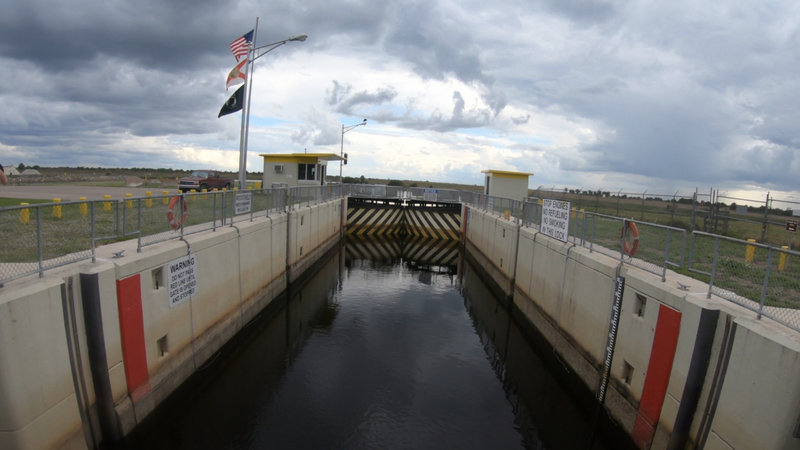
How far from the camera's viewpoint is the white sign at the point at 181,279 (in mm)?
8688

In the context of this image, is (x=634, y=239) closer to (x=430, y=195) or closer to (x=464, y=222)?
(x=464, y=222)

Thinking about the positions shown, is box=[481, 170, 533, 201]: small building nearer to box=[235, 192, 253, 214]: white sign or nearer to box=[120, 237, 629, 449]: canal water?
box=[120, 237, 629, 449]: canal water

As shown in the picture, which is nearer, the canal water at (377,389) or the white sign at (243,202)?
the canal water at (377,389)

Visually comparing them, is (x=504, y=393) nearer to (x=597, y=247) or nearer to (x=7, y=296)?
(x=597, y=247)

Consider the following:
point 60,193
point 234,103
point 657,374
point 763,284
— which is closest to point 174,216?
point 657,374

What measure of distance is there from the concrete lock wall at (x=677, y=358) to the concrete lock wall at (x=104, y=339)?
26.3 ft

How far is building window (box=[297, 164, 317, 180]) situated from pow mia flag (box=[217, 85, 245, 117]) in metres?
10.7

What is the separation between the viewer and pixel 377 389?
984 cm

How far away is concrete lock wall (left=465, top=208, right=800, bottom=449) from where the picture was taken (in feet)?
16.9

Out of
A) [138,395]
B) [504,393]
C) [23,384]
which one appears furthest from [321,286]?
[23,384]

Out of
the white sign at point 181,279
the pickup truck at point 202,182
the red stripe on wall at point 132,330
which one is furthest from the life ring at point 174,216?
the pickup truck at point 202,182

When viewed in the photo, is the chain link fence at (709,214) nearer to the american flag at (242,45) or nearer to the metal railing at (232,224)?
the metal railing at (232,224)

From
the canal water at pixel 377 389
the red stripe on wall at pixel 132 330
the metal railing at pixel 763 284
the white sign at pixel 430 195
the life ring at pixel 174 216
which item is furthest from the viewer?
the white sign at pixel 430 195

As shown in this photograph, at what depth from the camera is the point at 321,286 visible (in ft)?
63.2
